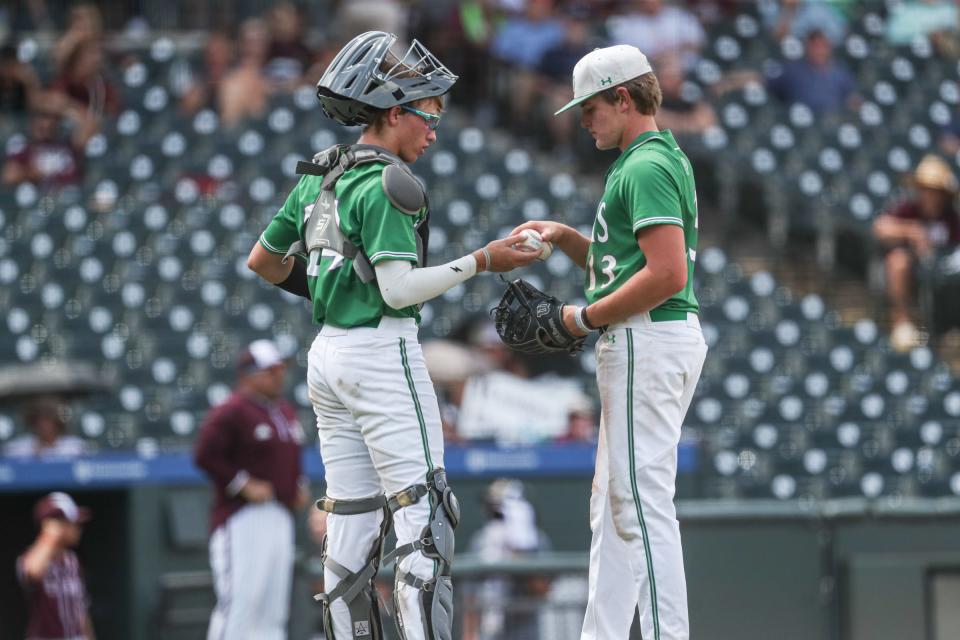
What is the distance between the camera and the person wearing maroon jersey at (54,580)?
29.4ft

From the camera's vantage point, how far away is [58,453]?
9.83 m

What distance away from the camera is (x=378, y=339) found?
15.8ft

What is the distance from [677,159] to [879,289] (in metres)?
8.59

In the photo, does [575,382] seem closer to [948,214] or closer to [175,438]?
[175,438]

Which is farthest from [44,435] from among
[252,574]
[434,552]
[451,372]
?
[434,552]

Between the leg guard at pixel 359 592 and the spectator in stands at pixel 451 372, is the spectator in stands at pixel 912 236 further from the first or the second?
the leg guard at pixel 359 592

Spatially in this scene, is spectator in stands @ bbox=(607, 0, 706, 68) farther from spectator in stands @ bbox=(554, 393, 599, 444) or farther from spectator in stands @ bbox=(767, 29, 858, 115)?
spectator in stands @ bbox=(554, 393, 599, 444)

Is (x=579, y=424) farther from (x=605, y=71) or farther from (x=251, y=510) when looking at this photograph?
(x=605, y=71)

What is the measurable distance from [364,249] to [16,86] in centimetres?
920

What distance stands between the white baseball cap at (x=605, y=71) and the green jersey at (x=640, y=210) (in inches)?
7.5

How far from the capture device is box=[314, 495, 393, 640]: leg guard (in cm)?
483

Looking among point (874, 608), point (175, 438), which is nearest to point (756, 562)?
point (874, 608)

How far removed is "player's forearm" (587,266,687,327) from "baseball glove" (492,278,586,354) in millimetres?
185

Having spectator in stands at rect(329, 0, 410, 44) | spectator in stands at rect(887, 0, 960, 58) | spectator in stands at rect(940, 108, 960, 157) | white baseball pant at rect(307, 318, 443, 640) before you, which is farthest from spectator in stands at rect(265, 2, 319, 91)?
white baseball pant at rect(307, 318, 443, 640)
